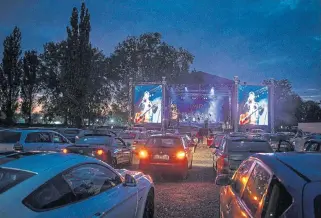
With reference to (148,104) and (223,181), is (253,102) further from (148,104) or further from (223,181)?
(223,181)

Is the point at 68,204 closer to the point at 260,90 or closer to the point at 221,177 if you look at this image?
the point at 221,177

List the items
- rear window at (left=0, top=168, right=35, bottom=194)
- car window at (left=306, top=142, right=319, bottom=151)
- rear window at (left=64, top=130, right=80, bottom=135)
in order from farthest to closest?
1. rear window at (left=64, top=130, right=80, bottom=135)
2. car window at (left=306, top=142, right=319, bottom=151)
3. rear window at (left=0, top=168, right=35, bottom=194)

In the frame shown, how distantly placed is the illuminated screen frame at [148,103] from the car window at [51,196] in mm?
34269

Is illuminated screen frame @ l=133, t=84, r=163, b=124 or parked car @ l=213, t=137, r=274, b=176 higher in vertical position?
illuminated screen frame @ l=133, t=84, r=163, b=124

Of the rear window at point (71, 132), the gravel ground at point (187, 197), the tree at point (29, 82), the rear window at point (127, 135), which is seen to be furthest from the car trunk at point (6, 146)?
the tree at point (29, 82)

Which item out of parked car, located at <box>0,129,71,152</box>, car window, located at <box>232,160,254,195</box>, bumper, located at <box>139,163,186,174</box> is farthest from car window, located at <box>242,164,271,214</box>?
parked car, located at <box>0,129,71,152</box>

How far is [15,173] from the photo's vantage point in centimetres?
383

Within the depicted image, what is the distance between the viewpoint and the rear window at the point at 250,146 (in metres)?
Answer: 11.0

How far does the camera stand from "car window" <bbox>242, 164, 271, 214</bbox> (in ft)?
10.4

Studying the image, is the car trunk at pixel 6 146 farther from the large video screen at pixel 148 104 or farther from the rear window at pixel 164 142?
the large video screen at pixel 148 104

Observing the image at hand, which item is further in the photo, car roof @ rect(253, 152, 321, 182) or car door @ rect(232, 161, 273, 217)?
car door @ rect(232, 161, 273, 217)

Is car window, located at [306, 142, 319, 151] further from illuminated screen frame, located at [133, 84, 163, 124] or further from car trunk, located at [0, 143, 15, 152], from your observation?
illuminated screen frame, located at [133, 84, 163, 124]

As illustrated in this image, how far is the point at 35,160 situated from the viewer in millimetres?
4188

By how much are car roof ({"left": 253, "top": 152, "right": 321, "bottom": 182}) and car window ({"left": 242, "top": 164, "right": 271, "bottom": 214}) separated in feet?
0.55
